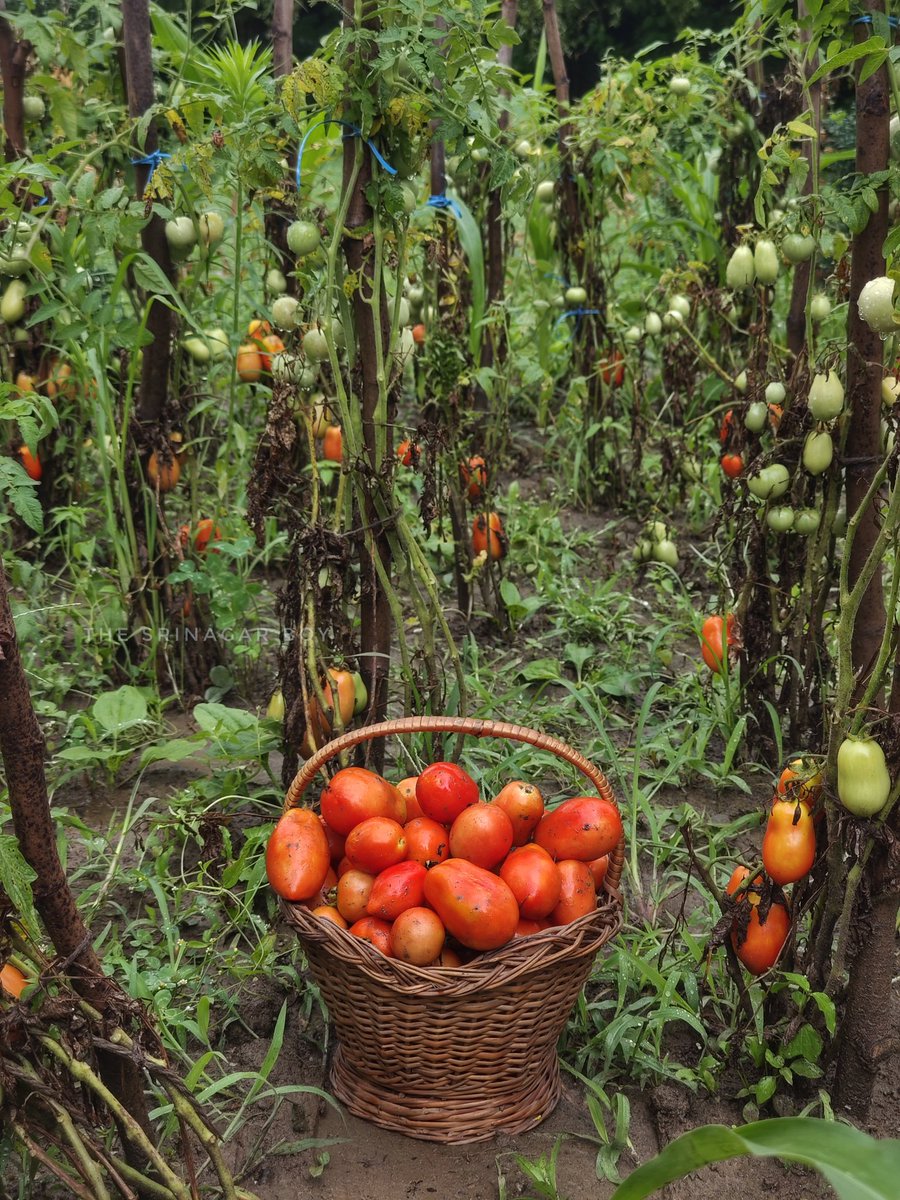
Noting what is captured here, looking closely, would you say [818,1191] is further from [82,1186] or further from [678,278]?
[678,278]

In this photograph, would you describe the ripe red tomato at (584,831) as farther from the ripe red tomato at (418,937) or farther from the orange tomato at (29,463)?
the orange tomato at (29,463)

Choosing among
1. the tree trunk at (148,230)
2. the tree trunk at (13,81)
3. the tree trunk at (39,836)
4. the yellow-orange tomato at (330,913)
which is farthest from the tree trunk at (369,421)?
the tree trunk at (13,81)

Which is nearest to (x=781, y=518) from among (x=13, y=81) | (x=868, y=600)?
(x=868, y=600)

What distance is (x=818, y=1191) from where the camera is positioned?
1497 mm

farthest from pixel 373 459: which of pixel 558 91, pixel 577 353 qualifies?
pixel 558 91

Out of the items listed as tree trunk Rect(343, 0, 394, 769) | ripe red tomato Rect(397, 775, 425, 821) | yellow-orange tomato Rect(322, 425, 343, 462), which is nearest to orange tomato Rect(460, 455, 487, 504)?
yellow-orange tomato Rect(322, 425, 343, 462)

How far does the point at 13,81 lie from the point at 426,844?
7.16 ft

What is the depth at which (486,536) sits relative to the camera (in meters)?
2.95

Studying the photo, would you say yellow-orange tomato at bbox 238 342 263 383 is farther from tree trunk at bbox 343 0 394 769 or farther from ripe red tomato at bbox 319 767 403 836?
A: ripe red tomato at bbox 319 767 403 836

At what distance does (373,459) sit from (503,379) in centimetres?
138

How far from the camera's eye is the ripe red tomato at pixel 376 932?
5.04ft

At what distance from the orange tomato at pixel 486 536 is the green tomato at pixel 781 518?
0.95 metres

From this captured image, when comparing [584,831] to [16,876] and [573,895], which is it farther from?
[16,876]

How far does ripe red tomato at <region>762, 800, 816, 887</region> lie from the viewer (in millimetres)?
1502
